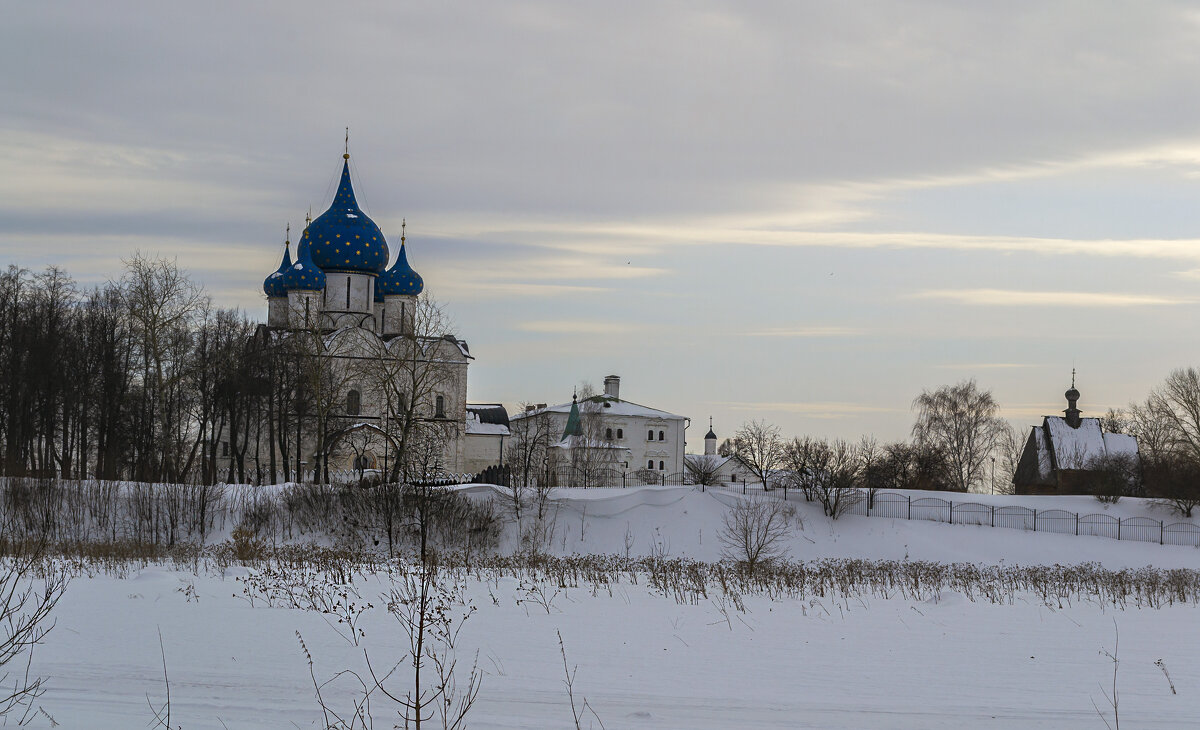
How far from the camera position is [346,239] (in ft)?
161

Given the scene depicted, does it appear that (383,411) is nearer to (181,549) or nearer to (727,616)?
(181,549)

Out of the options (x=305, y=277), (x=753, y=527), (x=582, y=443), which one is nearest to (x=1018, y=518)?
(x=753, y=527)

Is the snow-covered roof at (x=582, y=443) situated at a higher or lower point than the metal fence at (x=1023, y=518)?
higher

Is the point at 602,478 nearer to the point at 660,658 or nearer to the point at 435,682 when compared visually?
the point at 660,658

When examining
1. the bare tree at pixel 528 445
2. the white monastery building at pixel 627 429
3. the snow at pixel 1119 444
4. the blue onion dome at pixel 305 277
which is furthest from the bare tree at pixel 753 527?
the white monastery building at pixel 627 429

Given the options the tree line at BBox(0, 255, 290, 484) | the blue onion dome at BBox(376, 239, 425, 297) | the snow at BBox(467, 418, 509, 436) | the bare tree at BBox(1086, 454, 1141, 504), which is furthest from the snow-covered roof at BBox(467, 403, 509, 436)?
the bare tree at BBox(1086, 454, 1141, 504)

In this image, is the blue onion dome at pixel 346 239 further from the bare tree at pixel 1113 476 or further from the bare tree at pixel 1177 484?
the bare tree at pixel 1177 484

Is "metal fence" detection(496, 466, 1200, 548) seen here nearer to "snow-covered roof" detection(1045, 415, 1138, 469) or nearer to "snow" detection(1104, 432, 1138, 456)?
"snow-covered roof" detection(1045, 415, 1138, 469)

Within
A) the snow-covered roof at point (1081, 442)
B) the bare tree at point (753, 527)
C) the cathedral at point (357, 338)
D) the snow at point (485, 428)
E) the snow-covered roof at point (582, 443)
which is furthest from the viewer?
the snow-covered roof at point (582, 443)

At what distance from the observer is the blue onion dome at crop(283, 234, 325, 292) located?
4797 centimetres

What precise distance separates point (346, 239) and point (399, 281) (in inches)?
135

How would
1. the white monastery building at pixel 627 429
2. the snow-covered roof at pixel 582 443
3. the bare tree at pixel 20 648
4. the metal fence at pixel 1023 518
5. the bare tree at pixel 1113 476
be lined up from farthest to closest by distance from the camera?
the white monastery building at pixel 627 429, the snow-covered roof at pixel 582 443, the bare tree at pixel 1113 476, the metal fence at pixel 1023 518, the bare tree at pixel 20 648

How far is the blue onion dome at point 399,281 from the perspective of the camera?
5134 cm

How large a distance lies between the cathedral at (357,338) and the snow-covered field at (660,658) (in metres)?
28.3
